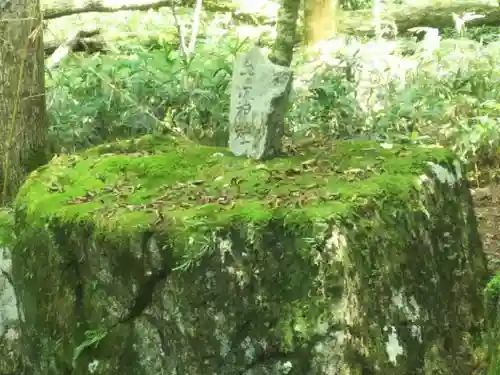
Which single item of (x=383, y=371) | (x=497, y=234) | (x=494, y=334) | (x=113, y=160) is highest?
(x=113, y=160)

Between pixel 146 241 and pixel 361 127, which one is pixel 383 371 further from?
pixel 361 127

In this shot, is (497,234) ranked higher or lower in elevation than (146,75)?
lower

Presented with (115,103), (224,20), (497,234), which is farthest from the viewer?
(224,20)

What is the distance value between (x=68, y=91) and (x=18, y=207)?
293 cm

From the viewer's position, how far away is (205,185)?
3.51 m

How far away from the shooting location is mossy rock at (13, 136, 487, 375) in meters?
2.86

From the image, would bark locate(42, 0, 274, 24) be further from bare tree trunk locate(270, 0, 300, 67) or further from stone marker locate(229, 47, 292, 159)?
stone marker locate(229, 47, 292, 159)

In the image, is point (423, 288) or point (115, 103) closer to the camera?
point (423, 288)

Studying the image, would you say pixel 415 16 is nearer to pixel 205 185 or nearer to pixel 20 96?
pixel 20 96

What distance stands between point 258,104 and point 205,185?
568mm

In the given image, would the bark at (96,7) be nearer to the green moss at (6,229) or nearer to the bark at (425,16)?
the bark at (425,16)

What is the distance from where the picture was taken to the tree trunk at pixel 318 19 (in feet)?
27.2

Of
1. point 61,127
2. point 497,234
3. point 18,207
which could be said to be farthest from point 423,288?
point 61,127

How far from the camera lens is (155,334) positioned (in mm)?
3021
